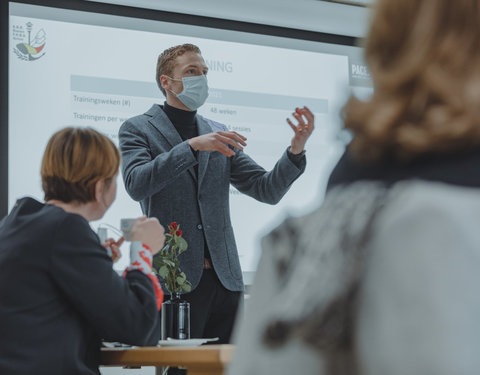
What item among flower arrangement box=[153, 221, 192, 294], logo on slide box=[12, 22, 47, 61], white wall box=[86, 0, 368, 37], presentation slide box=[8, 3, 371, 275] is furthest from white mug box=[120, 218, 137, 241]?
white wall box=[86, 0, 368, 37]

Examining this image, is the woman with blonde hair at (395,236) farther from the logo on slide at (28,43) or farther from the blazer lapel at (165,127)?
the logo on slide at (28,43)

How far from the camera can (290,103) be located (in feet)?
12.3

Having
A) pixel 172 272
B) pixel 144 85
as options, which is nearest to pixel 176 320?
pixel 172 272

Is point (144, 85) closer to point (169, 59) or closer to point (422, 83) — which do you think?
point (169, 59)

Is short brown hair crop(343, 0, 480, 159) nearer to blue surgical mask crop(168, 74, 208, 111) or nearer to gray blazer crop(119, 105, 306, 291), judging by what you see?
gray blazer crop(119, 105, 306, 291)

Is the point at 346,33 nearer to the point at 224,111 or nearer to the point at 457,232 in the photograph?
the point at 224,111

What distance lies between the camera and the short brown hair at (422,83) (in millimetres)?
533

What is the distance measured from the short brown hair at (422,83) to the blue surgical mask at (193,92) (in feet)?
7.17

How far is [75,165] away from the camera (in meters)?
1.51

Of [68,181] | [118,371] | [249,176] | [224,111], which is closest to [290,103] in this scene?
[224,111]

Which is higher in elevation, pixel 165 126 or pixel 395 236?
pixel 165 126

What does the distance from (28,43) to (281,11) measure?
53.7 inches

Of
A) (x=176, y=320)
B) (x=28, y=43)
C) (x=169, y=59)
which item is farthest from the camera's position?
(x=28, y=43)

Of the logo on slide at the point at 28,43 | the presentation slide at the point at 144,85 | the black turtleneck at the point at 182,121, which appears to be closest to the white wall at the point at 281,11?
the presentation slide at the point at 144,85
